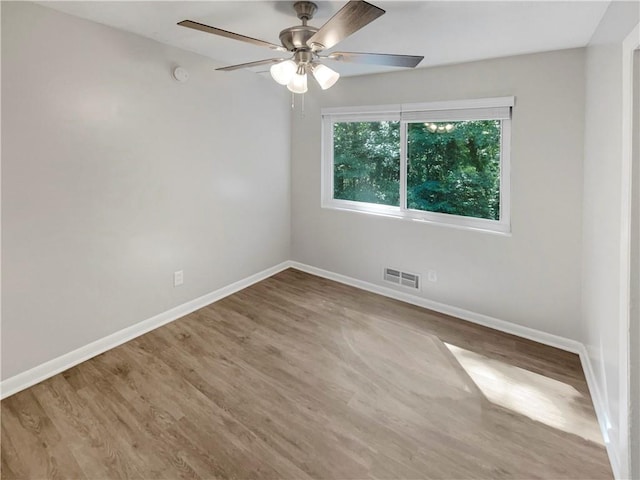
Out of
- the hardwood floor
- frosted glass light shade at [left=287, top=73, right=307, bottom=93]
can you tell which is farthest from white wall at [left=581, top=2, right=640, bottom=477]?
frosted glass light shade at [left=287, top=73, right=307, bottom=93]

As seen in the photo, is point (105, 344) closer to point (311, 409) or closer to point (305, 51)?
point (311, 409)

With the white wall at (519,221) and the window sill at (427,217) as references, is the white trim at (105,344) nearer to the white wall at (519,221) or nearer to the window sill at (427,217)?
the window sill at (427,217)

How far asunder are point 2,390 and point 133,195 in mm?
Answer: 1470

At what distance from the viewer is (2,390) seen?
2.13m

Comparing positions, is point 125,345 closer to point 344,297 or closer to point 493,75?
point 344,297

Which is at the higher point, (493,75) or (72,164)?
(493,75)

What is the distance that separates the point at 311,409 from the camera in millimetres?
2072

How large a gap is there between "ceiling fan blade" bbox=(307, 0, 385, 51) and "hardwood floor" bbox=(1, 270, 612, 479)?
200 cm

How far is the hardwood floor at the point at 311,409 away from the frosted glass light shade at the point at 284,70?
6.13 ft

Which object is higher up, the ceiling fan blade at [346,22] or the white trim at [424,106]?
the white trim at [424,106]

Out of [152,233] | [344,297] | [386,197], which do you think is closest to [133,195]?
[152,233]

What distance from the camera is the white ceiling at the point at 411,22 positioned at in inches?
76.5

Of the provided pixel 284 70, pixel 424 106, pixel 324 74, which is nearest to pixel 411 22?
pixel 324 74

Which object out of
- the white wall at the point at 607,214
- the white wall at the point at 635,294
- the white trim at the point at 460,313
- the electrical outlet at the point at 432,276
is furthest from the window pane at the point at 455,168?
the white wall at the point at 635,294
